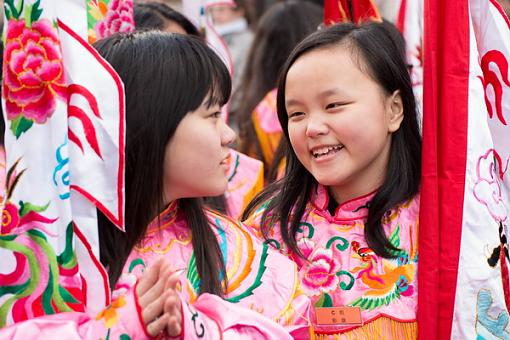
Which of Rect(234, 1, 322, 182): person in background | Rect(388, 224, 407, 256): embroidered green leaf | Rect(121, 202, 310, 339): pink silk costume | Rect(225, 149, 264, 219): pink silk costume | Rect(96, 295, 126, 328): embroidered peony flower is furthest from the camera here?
Rect(234, 1, 322, 182): person in background

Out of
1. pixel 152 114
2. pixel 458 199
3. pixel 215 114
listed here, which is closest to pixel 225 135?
pixel 215 114

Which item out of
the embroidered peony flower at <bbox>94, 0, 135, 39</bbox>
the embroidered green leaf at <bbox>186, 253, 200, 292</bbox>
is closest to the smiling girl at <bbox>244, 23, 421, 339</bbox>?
the embroidered green leaf at <bbox>186, 253, 200, 292</bbox>

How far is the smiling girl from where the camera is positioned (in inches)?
86.3

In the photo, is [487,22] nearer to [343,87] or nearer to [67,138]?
[343,87]

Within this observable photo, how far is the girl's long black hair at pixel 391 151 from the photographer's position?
2.29 meters

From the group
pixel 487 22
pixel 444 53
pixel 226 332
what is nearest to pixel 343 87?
pixel 444 53

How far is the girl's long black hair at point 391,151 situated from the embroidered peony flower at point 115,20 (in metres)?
0.54

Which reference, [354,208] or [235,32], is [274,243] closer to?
[354,208]

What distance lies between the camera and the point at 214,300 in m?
1.89

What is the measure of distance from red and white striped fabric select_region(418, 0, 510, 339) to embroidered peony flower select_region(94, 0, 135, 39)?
0.92m

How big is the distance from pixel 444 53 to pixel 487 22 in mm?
190

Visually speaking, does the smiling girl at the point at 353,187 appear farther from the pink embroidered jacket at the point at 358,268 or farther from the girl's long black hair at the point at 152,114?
the girl's long black hair at the point at 152,114

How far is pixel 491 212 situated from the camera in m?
2.17

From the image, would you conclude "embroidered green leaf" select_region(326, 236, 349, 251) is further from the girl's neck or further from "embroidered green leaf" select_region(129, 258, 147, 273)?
"embroidered green leaf" select_region(129, 258, 147, 273)
